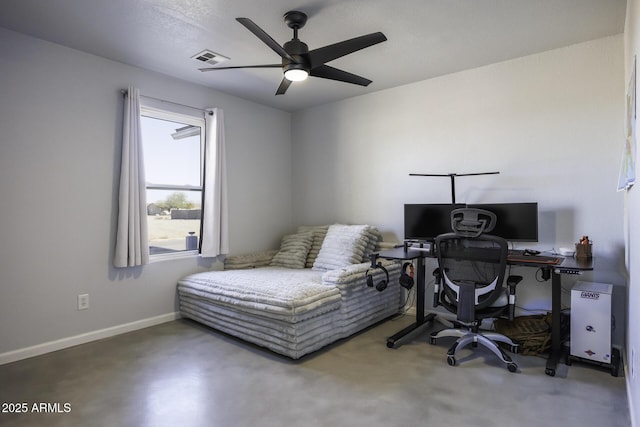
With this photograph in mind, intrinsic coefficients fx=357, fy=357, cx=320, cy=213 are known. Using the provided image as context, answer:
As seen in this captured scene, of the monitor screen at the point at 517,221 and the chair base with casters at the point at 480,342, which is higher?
the monitor screen at the point at 517,221

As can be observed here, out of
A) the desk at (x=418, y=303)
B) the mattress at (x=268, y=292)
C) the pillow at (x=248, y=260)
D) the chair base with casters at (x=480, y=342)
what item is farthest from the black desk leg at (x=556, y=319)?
the pillow at (x=248, y=260)

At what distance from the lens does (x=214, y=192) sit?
3.96 meters

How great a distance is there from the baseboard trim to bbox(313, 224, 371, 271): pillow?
169cm

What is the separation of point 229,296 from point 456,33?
2.89m

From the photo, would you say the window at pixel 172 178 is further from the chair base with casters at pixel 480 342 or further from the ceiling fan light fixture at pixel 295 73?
the chair base with casters at pixel 480 342

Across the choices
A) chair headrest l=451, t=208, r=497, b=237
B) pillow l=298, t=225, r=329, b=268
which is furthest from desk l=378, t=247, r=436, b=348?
pillow l=298, t=225, r=329, b=268

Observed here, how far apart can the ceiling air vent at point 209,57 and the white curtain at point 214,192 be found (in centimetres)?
77

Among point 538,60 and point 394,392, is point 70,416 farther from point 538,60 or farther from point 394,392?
point 538,60

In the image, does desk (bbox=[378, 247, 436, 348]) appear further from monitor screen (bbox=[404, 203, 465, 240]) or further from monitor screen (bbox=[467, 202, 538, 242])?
monitor screen (bbox=[467, 202, 538, 242])

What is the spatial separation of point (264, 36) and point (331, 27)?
0.73 metres

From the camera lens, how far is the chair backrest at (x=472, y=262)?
2609mm

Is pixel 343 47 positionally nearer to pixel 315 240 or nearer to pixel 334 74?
pixel 334 74

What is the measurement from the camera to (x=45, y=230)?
2.95m

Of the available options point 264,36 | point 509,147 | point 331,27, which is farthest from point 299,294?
point 509,147
